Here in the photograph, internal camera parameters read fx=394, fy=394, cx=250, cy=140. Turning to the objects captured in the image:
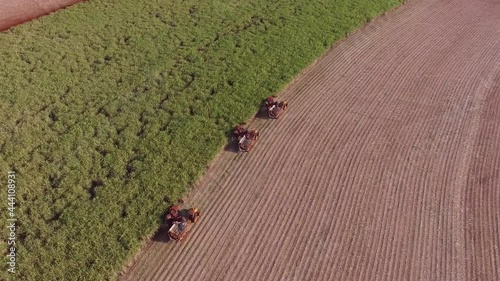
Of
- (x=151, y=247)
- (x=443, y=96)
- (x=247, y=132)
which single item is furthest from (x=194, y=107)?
(x=443, y=96)

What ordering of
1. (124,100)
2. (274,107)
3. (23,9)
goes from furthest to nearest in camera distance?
(23,9) < (124,100) < (274,107)

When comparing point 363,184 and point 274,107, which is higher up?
point 274,107

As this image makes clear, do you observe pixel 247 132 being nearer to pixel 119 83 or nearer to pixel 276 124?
pixel 276 124

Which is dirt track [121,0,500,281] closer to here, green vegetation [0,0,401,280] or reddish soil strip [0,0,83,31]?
green vegetation [0,0,401,280]

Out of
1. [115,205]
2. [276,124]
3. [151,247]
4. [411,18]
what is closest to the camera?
[151,247]

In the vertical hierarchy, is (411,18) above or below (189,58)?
below

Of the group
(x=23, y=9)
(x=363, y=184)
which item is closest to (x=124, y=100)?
(x=363, y=184)

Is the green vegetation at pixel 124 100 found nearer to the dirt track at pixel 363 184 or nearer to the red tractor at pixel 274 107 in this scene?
the red tractor at pixel 274 107

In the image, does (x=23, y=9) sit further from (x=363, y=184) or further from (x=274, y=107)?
(x=363, y=184)
